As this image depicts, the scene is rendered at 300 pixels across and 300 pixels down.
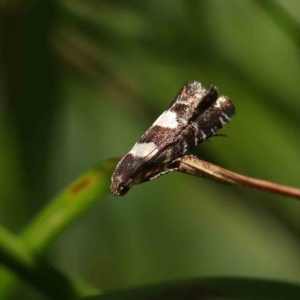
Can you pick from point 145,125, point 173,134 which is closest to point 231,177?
point 173,134

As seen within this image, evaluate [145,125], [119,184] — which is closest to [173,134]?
[119,184]

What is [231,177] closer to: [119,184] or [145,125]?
[119,184]

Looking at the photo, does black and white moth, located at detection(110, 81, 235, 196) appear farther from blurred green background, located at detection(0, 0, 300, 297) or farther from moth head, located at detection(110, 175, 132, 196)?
blurred green background, located at detection(0, 0, 300, 297)

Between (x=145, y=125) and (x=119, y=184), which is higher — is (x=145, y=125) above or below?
above

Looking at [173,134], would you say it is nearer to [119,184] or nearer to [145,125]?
[119,184]

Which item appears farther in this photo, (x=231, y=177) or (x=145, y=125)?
(x=145, y=125)

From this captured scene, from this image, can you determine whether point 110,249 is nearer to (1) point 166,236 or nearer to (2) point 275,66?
(1) point 166,236

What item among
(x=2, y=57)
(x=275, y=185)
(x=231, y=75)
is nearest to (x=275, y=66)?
(x=231, y=75)
